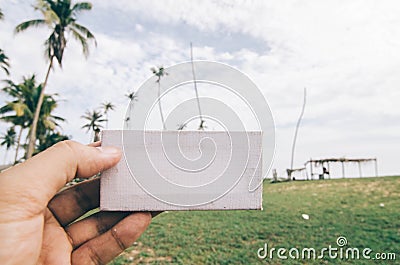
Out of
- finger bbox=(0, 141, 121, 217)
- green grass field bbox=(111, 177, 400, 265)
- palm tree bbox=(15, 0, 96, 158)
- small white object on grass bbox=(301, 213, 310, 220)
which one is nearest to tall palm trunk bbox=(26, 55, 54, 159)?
palm tree bbox=(15, 0, 96, 158)

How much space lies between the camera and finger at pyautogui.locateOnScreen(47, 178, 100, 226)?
1706 millimetres

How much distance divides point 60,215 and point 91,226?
159 mm

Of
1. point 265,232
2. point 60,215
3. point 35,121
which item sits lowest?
point 265,232

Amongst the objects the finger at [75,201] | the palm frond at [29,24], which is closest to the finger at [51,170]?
the finger at [75,201]

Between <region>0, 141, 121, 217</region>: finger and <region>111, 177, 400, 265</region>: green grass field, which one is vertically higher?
<region>0, 141, 121, 217</region>: finger

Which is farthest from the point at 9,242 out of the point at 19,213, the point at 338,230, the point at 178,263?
the point at 338,230

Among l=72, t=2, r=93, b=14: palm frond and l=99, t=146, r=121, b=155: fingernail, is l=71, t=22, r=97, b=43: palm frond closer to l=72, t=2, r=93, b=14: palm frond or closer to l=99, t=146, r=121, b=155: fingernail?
l=72, t=2, r=93, b=14: palm frond

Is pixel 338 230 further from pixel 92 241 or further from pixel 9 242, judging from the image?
pixel 9 242

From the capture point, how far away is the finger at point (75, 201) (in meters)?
1.71

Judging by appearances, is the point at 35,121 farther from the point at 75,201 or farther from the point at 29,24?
the point at 75,201

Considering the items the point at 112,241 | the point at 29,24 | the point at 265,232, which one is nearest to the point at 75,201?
the point at 112,241

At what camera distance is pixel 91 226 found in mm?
1713

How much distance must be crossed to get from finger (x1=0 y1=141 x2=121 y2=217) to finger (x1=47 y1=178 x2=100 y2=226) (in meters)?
0.29

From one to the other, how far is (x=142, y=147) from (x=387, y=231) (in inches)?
204
